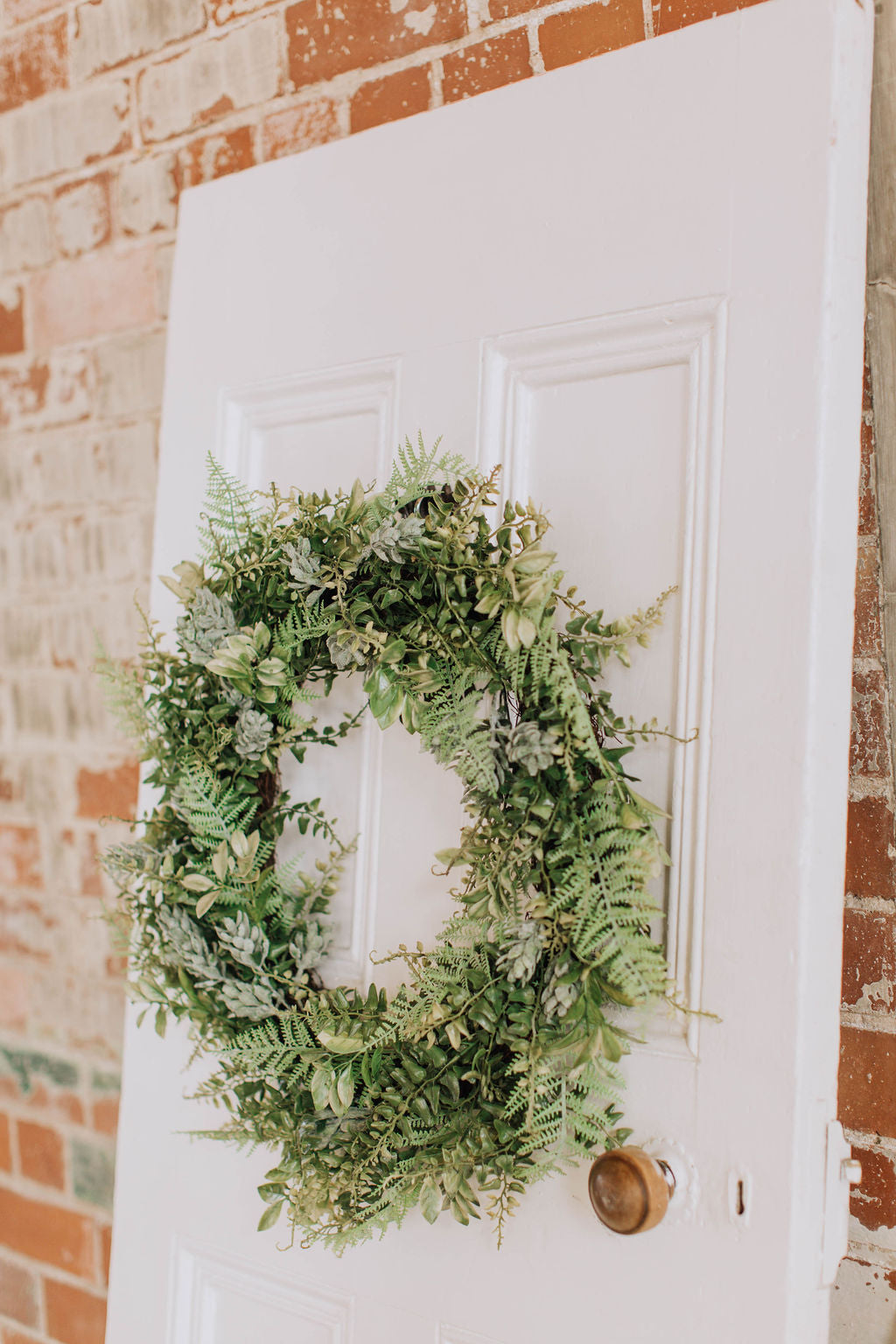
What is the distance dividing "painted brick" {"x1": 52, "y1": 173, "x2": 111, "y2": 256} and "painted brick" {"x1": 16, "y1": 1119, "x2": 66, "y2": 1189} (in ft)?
4.05

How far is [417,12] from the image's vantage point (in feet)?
3.63

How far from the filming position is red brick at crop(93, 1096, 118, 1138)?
1.36 metres

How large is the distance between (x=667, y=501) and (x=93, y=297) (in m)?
0.96

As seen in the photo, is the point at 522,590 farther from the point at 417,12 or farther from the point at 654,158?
the point at 417,12

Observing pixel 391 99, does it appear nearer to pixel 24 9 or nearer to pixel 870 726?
pixel 24 9

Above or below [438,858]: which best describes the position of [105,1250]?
below

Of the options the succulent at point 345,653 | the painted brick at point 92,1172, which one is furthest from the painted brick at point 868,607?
the painted brick at point 92,1172

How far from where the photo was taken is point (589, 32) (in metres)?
1.00

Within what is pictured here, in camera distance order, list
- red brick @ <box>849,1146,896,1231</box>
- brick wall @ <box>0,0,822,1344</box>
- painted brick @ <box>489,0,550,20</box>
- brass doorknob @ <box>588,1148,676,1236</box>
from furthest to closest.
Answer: brick wall @ <box>0,0,822,1344</box> → painted brick @ <box>489,0,550,20</box> → red brick @ <box>849,1146,896,1231</box> → brass doorknob @ <box>588,1148,676,1236</box>

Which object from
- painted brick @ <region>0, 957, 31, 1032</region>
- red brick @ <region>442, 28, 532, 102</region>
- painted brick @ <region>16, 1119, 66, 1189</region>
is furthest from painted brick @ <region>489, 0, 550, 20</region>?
painted brick @ <region>16, 1119, 66, 1189</region>

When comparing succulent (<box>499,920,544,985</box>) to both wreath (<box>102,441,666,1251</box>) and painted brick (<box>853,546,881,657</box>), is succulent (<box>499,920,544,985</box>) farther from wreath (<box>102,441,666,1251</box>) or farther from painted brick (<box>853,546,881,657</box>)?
painted brick (<box>853,546,881,657</box>)

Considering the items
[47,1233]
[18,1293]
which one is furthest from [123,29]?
[18,1293]

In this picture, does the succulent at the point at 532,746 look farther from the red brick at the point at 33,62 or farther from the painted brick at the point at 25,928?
the red brick at the point at 33,62

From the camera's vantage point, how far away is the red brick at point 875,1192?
34.8 inches
